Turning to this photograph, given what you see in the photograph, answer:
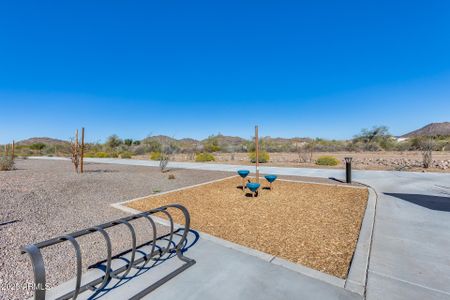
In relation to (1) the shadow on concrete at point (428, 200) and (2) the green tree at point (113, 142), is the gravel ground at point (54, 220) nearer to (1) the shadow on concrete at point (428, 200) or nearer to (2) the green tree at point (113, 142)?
(1) the shadow on concrete at point (428, 200)

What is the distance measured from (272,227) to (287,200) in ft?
7.81

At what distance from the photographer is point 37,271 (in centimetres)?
187


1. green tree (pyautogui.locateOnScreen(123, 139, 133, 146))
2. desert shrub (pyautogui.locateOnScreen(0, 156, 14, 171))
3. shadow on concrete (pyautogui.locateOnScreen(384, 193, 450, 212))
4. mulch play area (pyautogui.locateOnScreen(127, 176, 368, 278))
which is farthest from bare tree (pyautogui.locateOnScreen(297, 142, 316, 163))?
green tree (pyautogui.locateOnScreen(123, 139, 133, 146))

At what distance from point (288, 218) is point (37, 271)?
460 centimetres

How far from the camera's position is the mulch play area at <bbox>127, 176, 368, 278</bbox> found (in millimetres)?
3572

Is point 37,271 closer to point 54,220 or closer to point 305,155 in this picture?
point 54,220

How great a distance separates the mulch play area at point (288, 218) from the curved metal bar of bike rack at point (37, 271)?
2.78 meters

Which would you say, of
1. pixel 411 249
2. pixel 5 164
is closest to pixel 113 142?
pixel 5 164

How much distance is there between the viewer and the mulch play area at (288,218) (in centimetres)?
357

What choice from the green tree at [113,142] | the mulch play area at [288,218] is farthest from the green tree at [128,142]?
the mulch play area at [288,218]

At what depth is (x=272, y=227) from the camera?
182 inches

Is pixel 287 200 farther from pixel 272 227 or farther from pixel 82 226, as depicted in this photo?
pixel 82 226

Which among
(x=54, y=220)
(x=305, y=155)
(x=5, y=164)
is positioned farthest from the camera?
(x=305, y=155)

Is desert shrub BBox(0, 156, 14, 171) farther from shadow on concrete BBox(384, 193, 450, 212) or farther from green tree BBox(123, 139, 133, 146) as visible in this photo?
green tree BBox(123, 139, 133, 146)
